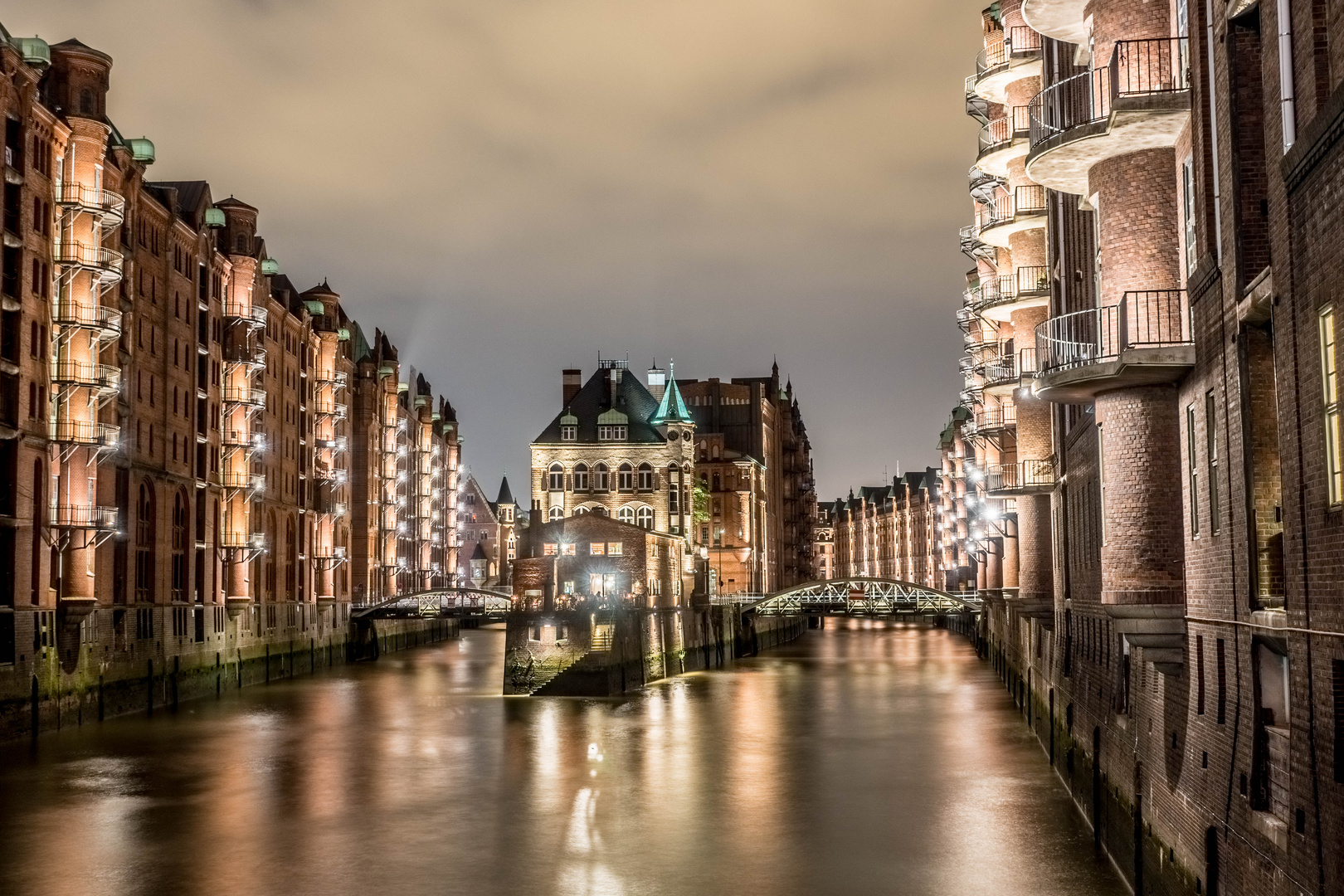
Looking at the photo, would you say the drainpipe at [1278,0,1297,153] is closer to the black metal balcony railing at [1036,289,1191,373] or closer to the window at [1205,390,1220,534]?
the window at [1205,390,1220,534]

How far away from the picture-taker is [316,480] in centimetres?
8400

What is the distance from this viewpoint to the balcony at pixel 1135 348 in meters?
18.5

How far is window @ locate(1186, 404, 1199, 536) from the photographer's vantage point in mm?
18125

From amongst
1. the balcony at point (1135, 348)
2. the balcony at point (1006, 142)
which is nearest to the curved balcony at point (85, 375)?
the balcony at point (1006, 142)

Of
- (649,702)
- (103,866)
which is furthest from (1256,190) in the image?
(649,702)

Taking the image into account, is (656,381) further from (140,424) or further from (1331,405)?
(1331,405)

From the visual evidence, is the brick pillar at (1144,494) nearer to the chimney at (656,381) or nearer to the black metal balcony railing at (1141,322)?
the black metal balcony railing at (1141,322)

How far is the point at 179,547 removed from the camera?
2415 inches

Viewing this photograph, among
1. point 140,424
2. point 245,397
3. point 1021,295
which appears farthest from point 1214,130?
point 245,397

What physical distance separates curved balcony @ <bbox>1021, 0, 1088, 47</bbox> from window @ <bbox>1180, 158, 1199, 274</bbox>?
4.27 m

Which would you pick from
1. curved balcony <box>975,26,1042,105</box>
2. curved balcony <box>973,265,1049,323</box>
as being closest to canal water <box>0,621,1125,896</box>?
curved balcony <box>973,265,1049,323</box>

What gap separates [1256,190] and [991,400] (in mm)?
36932

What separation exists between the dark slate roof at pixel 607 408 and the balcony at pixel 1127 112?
79210 mm

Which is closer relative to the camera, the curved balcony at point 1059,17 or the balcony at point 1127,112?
the balcony at point 1127,112
